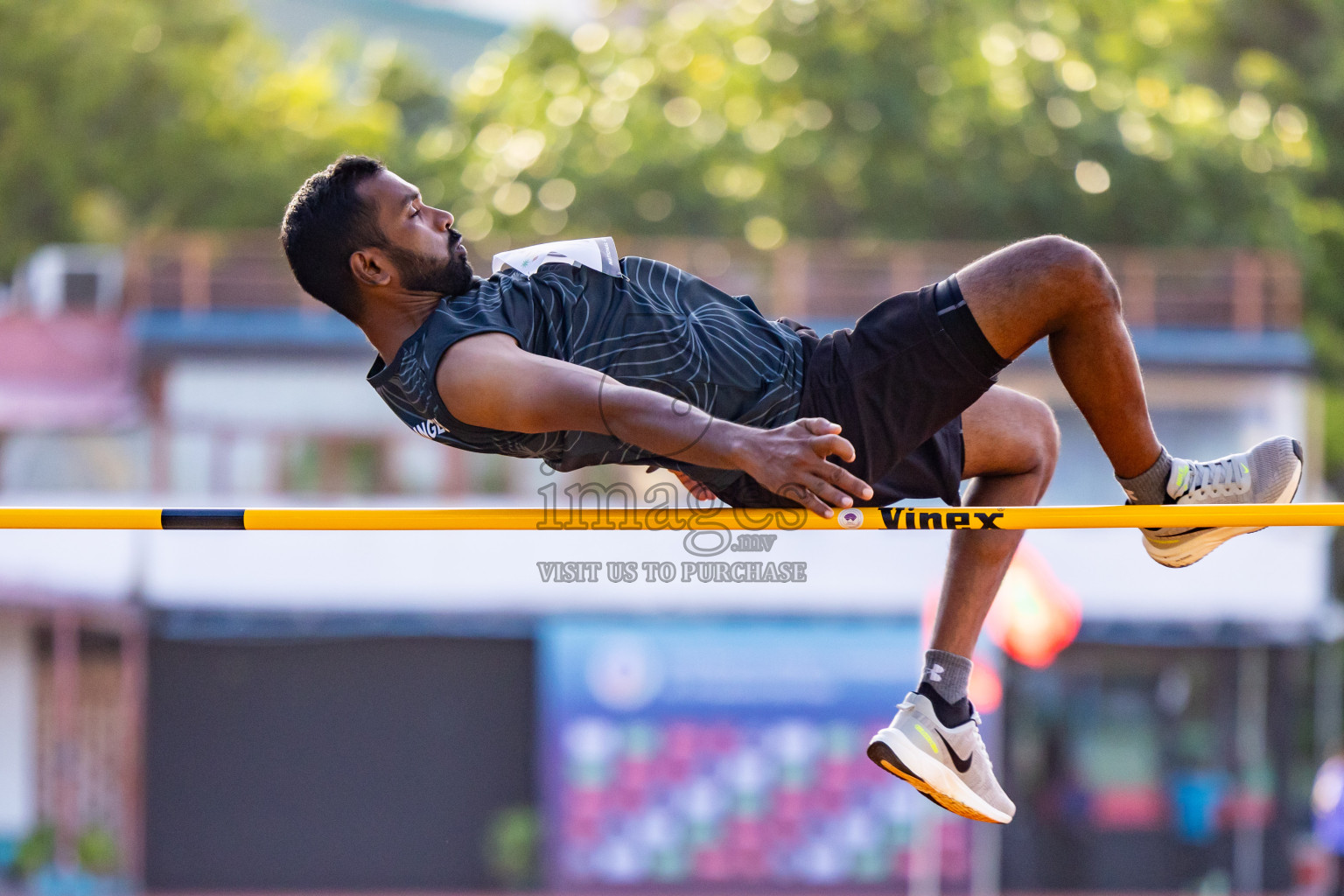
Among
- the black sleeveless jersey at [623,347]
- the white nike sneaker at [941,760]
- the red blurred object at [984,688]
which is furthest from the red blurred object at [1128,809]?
the black sleeveless jersey at [623,347]

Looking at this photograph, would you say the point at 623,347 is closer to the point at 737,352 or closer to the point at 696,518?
the point at 737,352

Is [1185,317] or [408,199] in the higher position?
[1185,317]

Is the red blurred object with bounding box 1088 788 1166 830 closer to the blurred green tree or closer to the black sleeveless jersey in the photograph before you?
the blurred green tree

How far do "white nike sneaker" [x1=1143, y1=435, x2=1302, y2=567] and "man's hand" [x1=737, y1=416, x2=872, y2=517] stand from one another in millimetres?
950

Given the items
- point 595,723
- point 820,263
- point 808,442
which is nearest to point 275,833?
point 595,723

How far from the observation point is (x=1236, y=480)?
3.87m

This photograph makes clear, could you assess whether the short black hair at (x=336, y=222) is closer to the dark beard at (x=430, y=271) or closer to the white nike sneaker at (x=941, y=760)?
the dark beard at (x=430, y=271)

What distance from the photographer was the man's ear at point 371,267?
3641 millimetres

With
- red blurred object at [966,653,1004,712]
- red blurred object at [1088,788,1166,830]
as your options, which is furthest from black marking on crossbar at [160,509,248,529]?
red blurred object at [1088,788,1166,830]

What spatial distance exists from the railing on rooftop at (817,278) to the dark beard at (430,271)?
12.2 m

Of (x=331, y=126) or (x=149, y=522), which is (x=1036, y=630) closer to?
(x=149, y=522)

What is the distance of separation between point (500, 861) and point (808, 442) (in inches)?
511

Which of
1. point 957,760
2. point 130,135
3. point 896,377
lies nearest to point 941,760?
point 957,760

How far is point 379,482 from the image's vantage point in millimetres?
16453
